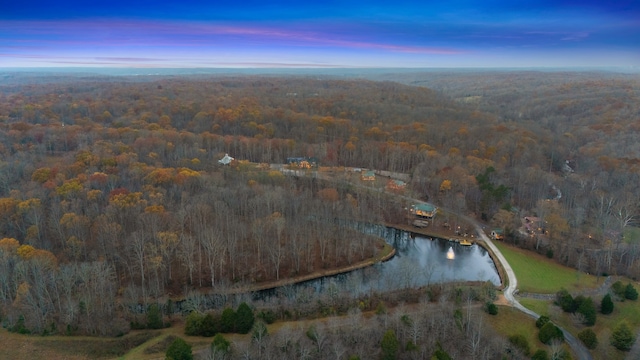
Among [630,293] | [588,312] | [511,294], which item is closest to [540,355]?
[588,312]

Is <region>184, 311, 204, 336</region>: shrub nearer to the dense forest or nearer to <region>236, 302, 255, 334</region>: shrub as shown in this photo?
<region>236, 302, 255, 334</region>: shrub

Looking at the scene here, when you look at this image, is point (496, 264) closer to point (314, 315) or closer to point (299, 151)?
point (314, 315)

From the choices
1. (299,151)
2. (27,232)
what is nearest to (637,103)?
(299,151)

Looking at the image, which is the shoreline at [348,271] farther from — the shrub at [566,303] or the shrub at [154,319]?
the shrub at [154,319]

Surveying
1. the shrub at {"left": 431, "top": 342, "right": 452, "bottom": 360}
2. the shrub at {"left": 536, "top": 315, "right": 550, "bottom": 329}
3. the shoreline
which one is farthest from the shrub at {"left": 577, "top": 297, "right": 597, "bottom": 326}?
the shrub at {"left": 431, "top": 342, "right": 452, "bottom": 360}

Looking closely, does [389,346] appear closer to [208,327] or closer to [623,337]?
[208,327]
